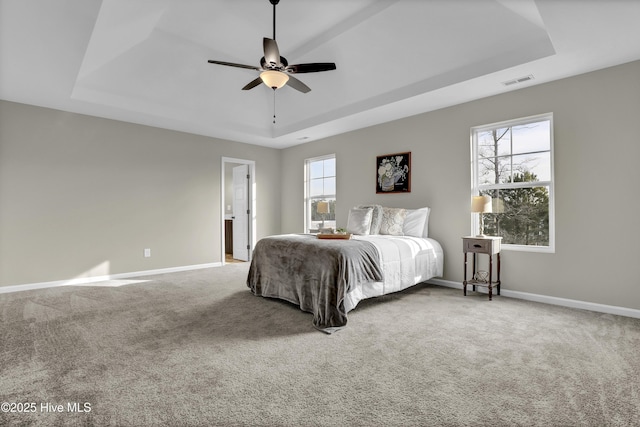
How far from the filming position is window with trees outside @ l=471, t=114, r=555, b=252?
3863 mm

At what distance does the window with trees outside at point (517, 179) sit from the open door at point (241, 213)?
4.65m

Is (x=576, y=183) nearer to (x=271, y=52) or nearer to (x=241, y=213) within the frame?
(x=271, y=52)

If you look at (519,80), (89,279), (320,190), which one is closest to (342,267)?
(519,80)

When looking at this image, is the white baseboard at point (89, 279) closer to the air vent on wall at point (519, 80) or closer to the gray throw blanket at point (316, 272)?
the gray throw blanket at point (316, 272)

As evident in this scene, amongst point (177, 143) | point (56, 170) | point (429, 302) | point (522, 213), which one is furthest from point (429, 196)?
point (56, 170)

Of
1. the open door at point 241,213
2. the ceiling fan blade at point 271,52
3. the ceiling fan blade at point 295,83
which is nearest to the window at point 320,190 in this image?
the open door at point 241,213

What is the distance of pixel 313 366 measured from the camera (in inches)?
87.3

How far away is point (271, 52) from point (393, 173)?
9.84 feet

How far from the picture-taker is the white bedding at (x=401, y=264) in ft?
11.1

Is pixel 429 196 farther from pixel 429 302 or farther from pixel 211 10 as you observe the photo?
pixel 211 10

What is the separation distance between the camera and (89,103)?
4488 millimetres

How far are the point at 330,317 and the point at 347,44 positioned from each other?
3.38m

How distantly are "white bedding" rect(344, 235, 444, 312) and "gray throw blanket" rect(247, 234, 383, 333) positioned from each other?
14 centimetres

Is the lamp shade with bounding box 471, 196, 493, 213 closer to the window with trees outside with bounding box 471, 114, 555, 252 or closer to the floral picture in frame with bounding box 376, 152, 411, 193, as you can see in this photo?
the window with trees outside with bounding box 471, 114, 555, 252
